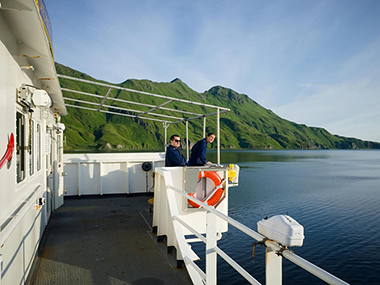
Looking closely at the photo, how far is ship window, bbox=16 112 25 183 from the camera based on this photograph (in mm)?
3436

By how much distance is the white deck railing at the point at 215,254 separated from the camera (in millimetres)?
1404

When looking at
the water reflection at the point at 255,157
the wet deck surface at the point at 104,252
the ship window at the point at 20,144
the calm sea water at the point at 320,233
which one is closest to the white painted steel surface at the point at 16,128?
the ship window at the point at 20,144

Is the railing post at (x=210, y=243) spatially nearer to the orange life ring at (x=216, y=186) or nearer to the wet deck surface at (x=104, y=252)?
the wet deck surface at (x=104, y=252)

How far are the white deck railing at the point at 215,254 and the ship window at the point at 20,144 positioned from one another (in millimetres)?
1903

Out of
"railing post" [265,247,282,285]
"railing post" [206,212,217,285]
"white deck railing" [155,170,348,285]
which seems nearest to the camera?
"white deck railing" [155,170,348,285]

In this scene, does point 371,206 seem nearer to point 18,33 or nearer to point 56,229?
point 56,229

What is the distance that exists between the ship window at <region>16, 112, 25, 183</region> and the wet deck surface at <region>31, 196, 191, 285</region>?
4.34 feet

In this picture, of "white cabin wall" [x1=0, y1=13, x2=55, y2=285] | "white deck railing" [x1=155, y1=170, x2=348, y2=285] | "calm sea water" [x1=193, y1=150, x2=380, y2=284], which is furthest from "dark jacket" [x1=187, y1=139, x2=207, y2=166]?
"white cabin wall" [x1=0, y1=13, x2=55, y2=285]

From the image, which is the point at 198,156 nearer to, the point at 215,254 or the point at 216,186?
the point at 216,186

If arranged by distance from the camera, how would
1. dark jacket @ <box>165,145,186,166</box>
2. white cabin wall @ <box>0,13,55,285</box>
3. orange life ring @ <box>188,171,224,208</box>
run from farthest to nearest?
orange life ring @ <box>188,171,224,208</box> < dark jacket @ <box>165,145,186,166</box> < white cabin wall @ <box>0,13,55,285</box>

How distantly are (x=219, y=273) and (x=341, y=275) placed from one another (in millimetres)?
4012

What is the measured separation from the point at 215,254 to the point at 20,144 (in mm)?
2643

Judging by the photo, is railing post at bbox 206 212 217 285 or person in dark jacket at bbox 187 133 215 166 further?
person in dark jacket at bbox 187 133 215 166

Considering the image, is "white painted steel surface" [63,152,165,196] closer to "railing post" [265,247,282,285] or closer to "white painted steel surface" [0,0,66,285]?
"white painted steel surface" [0,0,66,285]
